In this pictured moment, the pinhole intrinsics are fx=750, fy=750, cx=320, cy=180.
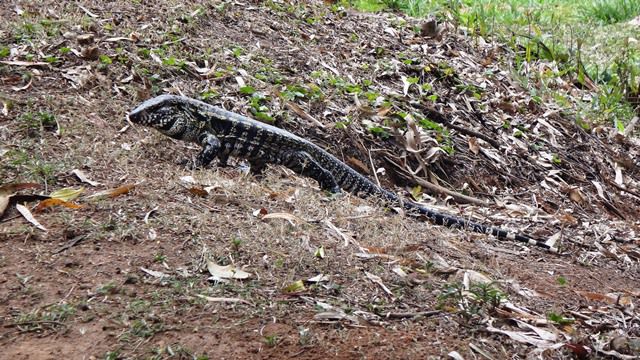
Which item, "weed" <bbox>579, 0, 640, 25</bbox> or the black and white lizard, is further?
"weed" <bbox>579, 0, 640, 25</bbox>

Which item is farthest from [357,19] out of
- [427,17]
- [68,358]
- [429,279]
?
[68,358]

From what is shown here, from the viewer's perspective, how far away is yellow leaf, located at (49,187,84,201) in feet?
15.1

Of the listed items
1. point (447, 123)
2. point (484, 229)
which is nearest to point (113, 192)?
point (484, 229)

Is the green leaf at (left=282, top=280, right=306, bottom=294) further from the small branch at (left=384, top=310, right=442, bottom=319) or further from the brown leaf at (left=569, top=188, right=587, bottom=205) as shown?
the brown leaf at (left=569, top=188, right=587, bottom=205)

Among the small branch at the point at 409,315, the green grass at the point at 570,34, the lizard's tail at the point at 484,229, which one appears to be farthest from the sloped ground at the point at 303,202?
the green grass at the point at 570,34

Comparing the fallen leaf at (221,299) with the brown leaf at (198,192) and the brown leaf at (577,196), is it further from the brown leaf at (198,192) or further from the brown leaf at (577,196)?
the brown leaf at (577,196)

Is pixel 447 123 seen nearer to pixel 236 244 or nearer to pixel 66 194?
pixel 236 244

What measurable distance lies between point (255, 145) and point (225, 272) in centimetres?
253

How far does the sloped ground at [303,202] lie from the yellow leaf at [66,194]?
0.20 metres

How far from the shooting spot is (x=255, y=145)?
21.0 feet

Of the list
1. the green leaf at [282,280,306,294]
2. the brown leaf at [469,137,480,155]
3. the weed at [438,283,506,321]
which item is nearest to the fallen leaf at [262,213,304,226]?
the green leaf at [282,280,306,294]

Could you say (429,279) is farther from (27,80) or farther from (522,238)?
(27,80)

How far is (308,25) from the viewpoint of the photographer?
9688mm

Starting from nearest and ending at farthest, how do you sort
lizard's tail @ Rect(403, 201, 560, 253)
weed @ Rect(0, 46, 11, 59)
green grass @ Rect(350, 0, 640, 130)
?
lizard's tail @ Rect(403, 201, 560, 253)
weed @ Rect(0, 46, 11, 59)
green grass @ Rect(350, 0, 640, 130)
